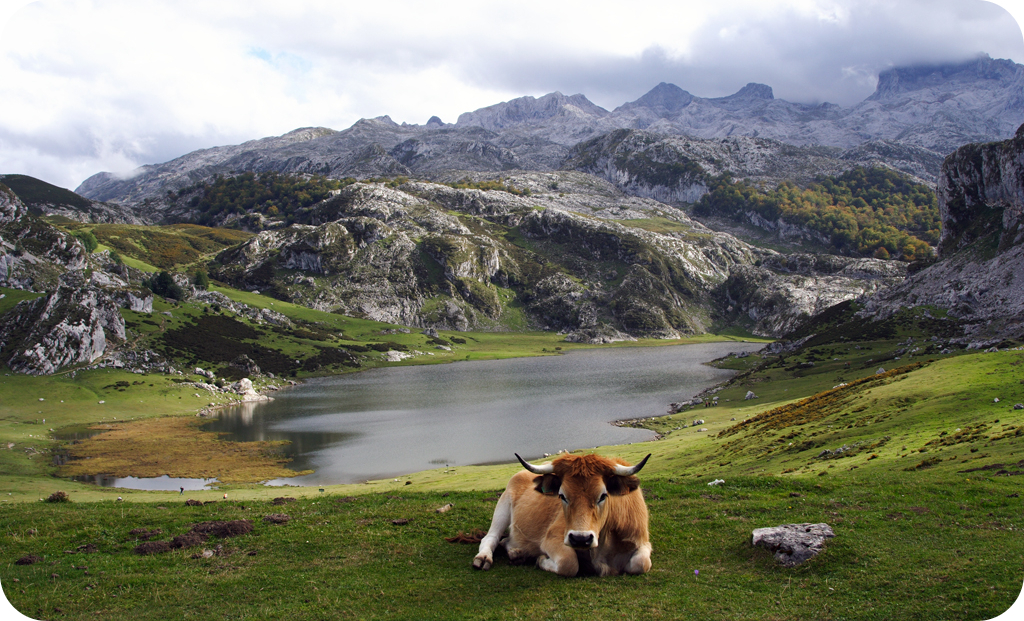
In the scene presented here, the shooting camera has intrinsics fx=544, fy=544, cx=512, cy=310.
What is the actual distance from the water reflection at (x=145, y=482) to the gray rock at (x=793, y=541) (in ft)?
137

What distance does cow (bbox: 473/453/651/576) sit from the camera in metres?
9.38

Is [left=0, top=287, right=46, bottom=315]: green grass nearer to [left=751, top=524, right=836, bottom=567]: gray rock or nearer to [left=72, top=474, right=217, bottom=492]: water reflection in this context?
[left=72, top=474, right=217, bottom=492]: water reflection

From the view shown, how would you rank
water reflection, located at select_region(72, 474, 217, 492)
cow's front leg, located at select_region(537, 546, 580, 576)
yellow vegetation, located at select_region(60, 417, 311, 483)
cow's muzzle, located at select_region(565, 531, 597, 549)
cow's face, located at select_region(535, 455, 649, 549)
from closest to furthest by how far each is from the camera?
cow's muzzle, located at select_region(565, 531, 597, 549)
cow's face, located at select_region(535, 455, 649, 549)
cow's front leg, located at select_region(537, 546, 580, 576)
water reflection, located at select_region(72, 474, 217, 492)
yellow vegetation, located at select_region(60, 417, 311, 483)

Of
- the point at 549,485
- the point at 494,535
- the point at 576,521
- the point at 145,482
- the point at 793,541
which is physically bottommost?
the point at 145,482

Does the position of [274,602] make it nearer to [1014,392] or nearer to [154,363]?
[1014,392]

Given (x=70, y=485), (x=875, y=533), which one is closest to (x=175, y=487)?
(x=70, y=485)

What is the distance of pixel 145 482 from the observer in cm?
4316

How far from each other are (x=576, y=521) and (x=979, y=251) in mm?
93376

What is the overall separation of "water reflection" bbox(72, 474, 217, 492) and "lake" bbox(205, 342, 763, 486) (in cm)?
579

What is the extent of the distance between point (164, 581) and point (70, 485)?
3485 cm

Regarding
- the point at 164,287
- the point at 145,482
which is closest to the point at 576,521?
the point at 145,482

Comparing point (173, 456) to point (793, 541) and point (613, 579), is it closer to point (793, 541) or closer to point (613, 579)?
point (613, 579)

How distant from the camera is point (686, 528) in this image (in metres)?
13.1

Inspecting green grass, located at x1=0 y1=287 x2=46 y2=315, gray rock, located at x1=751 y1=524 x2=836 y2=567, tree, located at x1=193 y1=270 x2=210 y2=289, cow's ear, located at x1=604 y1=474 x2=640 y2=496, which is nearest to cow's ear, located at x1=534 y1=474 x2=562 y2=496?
cow's ear, located at x1=604 y1=474 x2=640 y2=496
